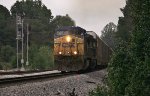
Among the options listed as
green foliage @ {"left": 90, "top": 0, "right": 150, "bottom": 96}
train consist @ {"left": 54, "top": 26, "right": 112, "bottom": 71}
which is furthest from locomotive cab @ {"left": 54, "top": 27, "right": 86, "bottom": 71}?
green foliage @ {"left": 90, "top": 0, "right": 150, "bottom": 96}

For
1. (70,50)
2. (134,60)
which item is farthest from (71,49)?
(134,60)

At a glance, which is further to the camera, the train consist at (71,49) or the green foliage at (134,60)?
the train consist at (71,49)

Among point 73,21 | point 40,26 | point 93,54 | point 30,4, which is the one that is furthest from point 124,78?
point 73,21

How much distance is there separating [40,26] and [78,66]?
11020 centimetres

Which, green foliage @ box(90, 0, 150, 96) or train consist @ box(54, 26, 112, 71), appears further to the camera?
train consist @ box(54, 26, 112, 71)

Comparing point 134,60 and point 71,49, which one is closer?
point 134,60

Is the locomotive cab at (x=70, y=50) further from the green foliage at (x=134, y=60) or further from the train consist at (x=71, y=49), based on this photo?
the green foliage at (x=134, y=60)

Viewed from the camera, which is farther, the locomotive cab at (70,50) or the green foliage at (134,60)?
the locomotive cab at (70,50)

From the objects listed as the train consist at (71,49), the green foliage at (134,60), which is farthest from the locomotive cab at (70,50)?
the green foliage at (134,60)

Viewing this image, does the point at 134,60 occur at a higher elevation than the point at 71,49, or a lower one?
lower

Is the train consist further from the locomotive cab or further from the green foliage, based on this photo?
the green foliage

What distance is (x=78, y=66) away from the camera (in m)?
34.2

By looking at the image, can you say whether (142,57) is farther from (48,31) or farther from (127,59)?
(48,31)

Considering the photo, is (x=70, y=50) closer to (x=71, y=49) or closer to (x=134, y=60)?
(x=71, y=49)
